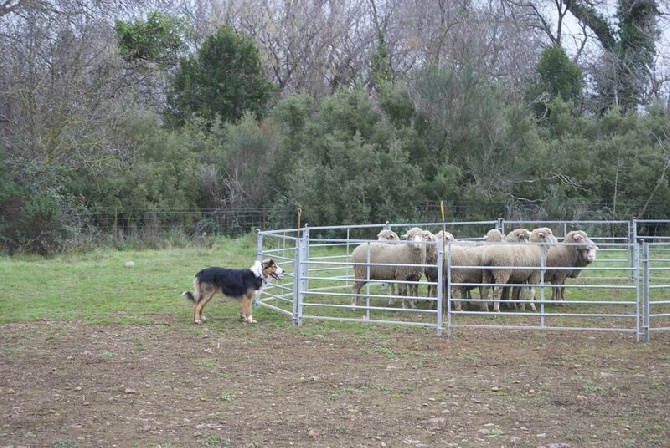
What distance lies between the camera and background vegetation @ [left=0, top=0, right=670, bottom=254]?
25.4 meters

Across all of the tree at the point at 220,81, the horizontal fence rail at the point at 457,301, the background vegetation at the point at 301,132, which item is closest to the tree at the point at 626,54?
the background vegetation at the point at 301,132

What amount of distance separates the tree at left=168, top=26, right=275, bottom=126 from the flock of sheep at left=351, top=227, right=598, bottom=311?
20576mm

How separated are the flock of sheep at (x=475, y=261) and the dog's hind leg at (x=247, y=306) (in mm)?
1628

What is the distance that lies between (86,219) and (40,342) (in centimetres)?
1554

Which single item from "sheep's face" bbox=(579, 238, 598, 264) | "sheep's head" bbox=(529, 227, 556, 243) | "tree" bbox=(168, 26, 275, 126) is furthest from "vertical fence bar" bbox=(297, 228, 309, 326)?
"tree" bbox=(168, 26, 275, 126)

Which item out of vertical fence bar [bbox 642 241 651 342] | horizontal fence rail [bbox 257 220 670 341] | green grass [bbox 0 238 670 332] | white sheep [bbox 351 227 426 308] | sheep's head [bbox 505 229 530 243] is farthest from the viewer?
sheep's head [bbox 505 229 530 243]

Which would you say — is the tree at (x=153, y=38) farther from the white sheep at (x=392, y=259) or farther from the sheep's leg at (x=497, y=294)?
the sheep's leg at (x=497, y=294)

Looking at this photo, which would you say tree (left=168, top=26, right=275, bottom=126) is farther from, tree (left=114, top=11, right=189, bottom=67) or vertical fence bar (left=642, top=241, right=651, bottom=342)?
vertical fence bar (left=642, top=241, right=651, bottom=342)

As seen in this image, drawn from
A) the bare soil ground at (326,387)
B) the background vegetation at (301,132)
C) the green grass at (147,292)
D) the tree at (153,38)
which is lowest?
the bare soil ground at (326,387)

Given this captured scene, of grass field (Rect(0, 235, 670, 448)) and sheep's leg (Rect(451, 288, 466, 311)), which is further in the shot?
sheep's leg (Rect(451, 288, 466, 311))

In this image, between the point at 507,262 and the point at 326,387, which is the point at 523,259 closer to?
the point at 507,262

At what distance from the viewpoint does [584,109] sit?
3588 centimetres

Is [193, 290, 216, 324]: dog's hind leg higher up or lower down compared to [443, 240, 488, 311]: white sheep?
A: lower down

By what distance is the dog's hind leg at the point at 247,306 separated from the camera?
38.7ft
